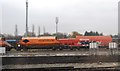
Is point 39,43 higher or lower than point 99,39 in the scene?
lower

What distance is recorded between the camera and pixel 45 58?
17625 mm

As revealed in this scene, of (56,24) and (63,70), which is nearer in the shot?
(63,70)

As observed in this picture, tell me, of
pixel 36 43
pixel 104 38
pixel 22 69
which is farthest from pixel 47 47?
pixel 22 69

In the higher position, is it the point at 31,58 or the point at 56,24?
the point at 56,24

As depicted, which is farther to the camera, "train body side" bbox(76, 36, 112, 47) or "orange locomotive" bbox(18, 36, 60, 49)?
"train body side" bbox(76, 36, 112, 47)

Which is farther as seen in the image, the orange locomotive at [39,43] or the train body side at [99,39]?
the train body side at [99,39]

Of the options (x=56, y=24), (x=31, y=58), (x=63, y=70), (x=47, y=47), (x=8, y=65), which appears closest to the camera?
(x=63, y=70)

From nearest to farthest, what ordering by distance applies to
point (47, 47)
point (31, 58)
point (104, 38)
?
point (31, 58) → point (47, 47) → point (104, 38)

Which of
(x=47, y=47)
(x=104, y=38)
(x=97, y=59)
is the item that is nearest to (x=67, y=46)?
(x=47, y=47)

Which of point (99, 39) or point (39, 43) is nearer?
point (39, 43)

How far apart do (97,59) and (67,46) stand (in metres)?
24.5

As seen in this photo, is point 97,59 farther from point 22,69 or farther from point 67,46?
point 67,46

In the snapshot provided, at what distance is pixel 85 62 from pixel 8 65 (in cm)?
548

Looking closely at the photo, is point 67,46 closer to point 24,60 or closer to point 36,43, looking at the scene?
point 36,43
